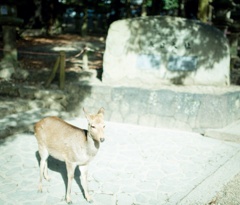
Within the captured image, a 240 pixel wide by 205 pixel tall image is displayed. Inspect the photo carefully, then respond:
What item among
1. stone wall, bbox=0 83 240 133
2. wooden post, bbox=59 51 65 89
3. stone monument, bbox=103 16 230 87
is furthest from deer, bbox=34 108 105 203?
Result: stone monument, bbox=103 16 230 87

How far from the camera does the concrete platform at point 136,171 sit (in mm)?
5020

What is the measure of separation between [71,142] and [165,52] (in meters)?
6.13

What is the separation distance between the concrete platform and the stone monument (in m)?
2.47

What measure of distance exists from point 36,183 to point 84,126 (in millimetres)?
3457

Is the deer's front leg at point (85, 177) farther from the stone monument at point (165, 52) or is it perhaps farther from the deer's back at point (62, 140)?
the stone monument at point (165, 52)

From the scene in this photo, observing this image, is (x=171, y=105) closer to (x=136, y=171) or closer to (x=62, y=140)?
(x=136, y=171)

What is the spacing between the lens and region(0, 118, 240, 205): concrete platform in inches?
198

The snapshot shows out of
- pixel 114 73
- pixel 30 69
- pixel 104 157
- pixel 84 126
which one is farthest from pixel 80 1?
pixel 104 157

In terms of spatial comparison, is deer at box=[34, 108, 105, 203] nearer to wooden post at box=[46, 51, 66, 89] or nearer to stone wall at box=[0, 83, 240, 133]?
stone wall at box=[0, 83, 240, 133]

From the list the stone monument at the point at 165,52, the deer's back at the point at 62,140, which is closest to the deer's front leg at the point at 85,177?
the deer's back at the point at 62,140

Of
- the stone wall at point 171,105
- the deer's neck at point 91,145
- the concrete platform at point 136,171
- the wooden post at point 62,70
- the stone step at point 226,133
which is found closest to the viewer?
the deer's neck at point 91,145

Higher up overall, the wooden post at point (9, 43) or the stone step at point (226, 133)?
the wooden post at point (9, 43)

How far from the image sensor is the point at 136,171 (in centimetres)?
607

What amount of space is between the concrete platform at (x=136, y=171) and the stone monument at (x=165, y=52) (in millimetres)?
2468
